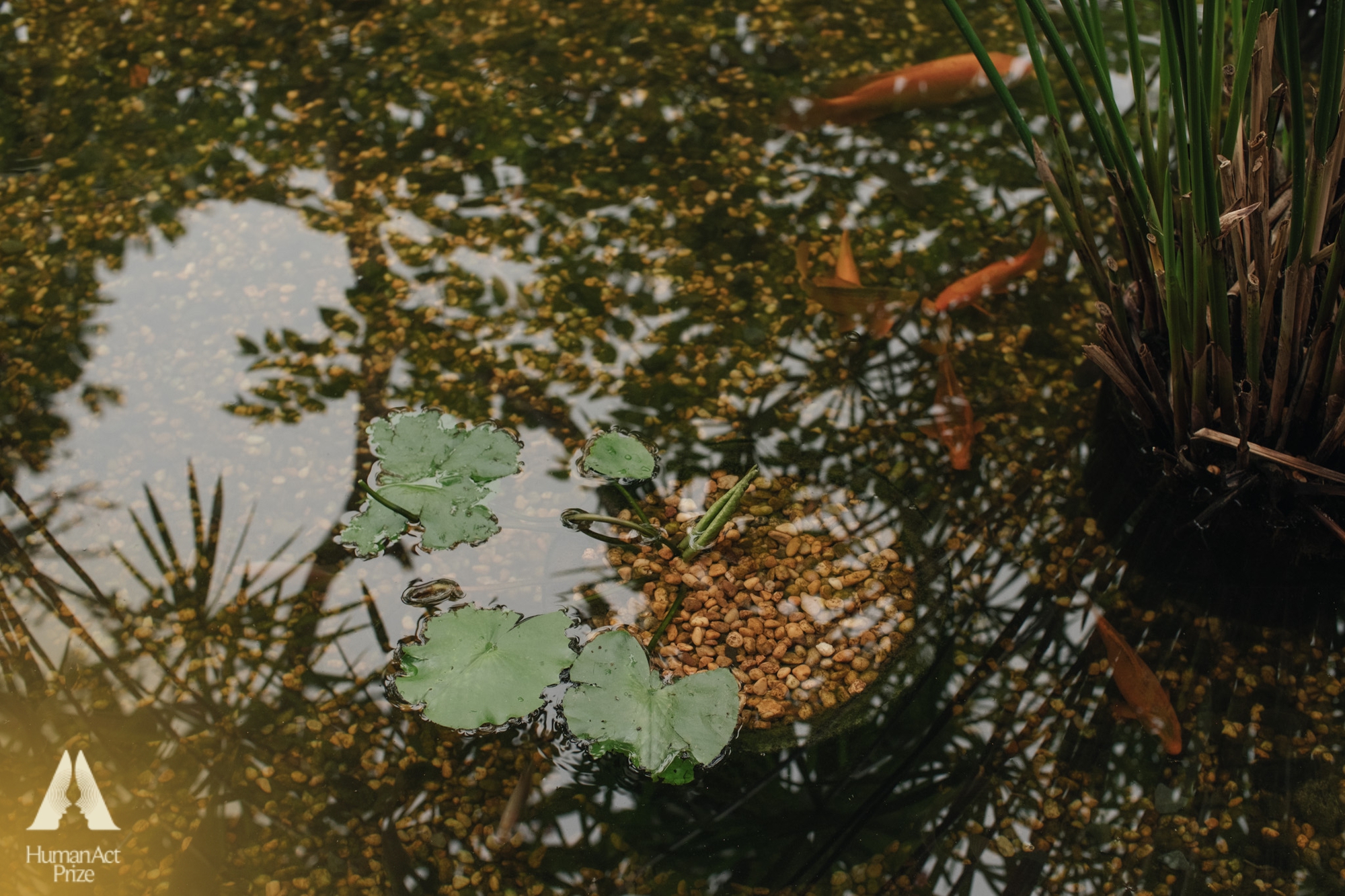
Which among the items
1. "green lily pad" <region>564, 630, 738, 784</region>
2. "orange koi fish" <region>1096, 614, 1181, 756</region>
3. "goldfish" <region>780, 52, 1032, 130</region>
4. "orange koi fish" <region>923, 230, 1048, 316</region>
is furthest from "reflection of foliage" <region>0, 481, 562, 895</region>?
"goldfish" <region>780, 52, 1032, 130</region>

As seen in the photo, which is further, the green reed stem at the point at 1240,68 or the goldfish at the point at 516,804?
the goldfish at the point at 516,804

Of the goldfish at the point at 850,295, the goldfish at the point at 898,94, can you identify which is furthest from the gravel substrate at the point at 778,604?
the goldfish at the point at 898,94

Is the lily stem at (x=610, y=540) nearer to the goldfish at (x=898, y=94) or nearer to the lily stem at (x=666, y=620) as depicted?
the lily stem at (x=666, y=620)

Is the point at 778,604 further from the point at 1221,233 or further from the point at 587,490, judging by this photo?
the point at 1221,233

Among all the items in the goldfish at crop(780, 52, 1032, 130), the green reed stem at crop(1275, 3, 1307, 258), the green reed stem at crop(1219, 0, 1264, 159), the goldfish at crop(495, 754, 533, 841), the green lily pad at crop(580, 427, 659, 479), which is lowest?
the goldfish at crop(495, 754, 533, 841)

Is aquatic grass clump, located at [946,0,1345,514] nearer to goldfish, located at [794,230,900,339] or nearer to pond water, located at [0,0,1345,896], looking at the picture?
pond water, located at [0,0,1345,896]

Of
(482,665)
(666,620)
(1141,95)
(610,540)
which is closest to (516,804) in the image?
(482,665)

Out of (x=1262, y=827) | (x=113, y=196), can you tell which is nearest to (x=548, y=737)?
(x=1262, y=827)
